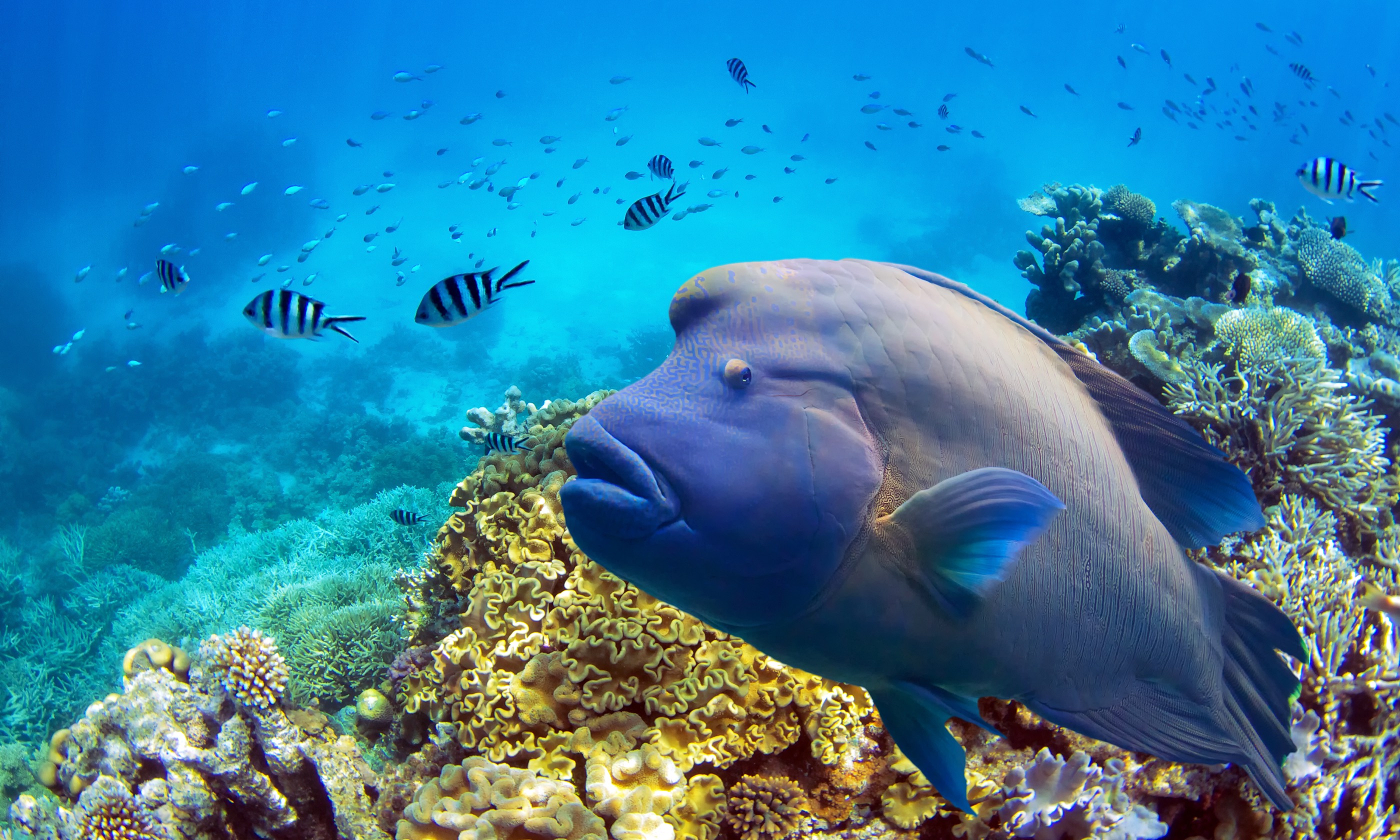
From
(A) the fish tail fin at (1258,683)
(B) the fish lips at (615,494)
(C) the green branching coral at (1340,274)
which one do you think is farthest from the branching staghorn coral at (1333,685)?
(C) the green branching coral at (1340,274)

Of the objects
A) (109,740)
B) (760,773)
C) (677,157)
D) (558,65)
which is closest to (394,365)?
(109,740)

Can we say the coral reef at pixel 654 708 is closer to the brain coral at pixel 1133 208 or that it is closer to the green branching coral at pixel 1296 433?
the green branching coral at pixel 1296 433

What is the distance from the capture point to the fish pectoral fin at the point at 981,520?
117 centimetres

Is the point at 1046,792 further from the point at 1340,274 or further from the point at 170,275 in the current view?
the point at 170,275

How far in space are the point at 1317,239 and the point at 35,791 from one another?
1468cm

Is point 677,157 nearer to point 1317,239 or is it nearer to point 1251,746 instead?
point 1317,239

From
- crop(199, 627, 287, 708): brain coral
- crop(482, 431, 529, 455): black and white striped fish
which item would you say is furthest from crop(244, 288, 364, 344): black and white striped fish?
crop(199, 627, 287, 708): brain coral

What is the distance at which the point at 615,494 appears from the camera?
3.67 feet

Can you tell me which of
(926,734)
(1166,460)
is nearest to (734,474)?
(926,734)

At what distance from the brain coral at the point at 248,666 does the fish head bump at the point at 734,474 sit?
3.33 m

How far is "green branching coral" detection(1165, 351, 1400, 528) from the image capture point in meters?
3.88

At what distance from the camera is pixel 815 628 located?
1302mm

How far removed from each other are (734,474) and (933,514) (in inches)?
16.0

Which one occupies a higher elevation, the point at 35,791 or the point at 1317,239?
the point at 1317,239
